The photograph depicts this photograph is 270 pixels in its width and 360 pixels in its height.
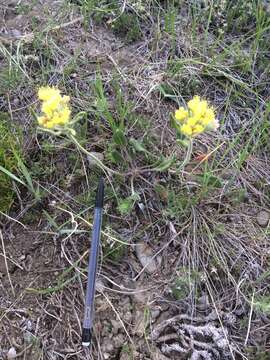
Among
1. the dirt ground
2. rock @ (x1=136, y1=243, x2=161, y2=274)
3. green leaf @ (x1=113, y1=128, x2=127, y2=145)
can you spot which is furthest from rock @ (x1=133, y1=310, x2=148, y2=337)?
green leaf @ (x1=113, y1=128, x2=127, y2=145)

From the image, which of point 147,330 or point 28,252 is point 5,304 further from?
point 147,330

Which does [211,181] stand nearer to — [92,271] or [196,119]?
[196,119]

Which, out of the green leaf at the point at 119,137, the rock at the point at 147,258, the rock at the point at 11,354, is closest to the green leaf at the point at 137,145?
the green leaf at the point at 119,137

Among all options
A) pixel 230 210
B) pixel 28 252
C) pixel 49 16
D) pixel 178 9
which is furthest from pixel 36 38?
pixel 230 210

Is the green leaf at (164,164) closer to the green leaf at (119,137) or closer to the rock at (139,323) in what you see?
the green leaf at (119,137)

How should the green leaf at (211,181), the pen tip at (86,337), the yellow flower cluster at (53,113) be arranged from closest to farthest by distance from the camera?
the yellow flower cluster at (53,113), the pen tip at (86,337), the green leaf at (211,181)

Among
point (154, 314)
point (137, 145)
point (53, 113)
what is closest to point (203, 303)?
point (154, 314)

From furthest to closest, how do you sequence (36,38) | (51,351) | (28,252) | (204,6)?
(204,6), (36,38), (28,252), (51,351)
